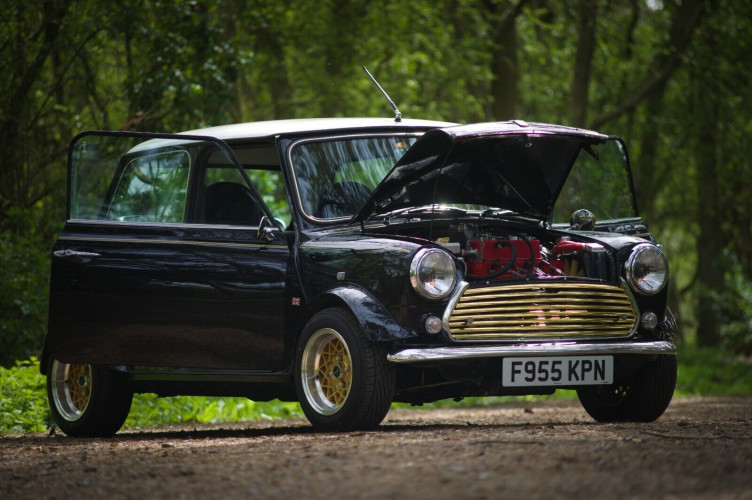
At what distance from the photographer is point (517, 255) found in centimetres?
724

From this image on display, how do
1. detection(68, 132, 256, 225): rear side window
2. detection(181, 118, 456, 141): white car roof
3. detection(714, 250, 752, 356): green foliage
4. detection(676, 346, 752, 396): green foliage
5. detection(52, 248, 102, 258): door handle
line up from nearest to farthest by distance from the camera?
detection(181, 118, 456, 141): white car roof, detection(68, 132, 256, 225): rear side window, detection(52, 248, 102, 258): door handle, detection(676, 346, 752, 396): green foliage, detection(714, 250, 752, 356): green foliage

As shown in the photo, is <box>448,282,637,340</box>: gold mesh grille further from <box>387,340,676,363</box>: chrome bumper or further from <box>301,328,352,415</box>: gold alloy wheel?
<box>301,328,352,415</box>: gold alloy wheel

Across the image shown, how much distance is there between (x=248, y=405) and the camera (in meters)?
11.4

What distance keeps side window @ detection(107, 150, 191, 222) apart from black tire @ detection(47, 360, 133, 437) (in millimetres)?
1105

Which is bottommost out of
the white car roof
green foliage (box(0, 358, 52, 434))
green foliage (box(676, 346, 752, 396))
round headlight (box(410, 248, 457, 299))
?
green foliage (box(676, 346, 752, 396))

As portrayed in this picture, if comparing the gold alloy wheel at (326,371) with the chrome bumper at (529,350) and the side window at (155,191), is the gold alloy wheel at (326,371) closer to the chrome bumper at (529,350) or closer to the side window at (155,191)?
the chrome bumper at (529,350)

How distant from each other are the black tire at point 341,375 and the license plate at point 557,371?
2.30 feet

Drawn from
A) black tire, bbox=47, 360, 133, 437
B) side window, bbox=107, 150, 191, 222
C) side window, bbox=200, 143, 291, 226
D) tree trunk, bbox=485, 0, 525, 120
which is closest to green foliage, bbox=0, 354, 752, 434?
black tire, bbox=47, 360, 133, 437

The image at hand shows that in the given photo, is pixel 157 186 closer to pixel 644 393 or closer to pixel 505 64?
pixel 644 393

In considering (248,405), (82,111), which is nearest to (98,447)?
(248,405)

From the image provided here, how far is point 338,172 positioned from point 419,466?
298 centimetres

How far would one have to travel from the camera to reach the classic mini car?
21.7 feet

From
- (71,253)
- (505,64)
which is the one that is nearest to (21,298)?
(71,253)

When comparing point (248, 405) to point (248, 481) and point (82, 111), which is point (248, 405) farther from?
point (248, 481)
